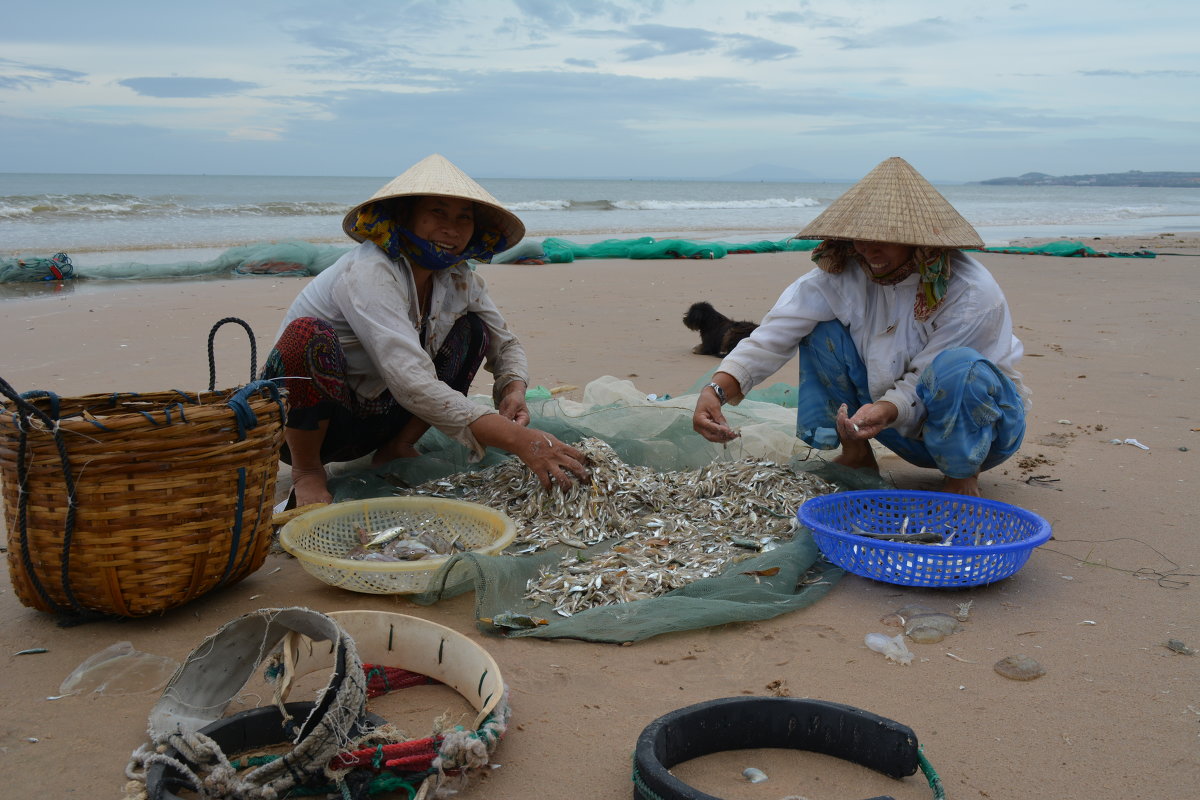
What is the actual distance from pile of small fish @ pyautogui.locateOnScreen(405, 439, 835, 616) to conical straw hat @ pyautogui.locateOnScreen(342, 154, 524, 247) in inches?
34.5

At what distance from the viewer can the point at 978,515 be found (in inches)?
118

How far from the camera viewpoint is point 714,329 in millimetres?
6125

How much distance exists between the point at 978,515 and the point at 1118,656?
0.77 metres

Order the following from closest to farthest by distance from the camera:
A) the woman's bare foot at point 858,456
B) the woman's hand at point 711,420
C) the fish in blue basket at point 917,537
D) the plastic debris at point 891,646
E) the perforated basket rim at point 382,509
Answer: the plastic debris at point 891,646 < the perforated basket rim at point 382,509 < the fish in blue basket at point 917,537 < the woman's hand at point 711,420 < the woman's bare foot at point 858,456

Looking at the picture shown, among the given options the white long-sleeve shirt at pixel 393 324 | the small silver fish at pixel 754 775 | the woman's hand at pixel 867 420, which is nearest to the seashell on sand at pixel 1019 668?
the small silver fish at pixel 754 775

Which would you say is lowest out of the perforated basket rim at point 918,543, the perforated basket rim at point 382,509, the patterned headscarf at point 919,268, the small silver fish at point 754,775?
the small silver fish at point 754,775

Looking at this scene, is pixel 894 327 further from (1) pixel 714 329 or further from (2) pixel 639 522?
(1) pixel 714 329

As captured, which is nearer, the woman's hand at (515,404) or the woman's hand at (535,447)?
the woman's hand at (535,447)

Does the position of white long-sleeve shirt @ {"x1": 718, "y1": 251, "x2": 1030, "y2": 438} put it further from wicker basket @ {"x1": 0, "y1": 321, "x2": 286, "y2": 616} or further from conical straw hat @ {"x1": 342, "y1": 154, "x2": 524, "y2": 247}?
wicker basket @ {"x1": 0, "y1": 321, "x2": 286, "y2": 616}

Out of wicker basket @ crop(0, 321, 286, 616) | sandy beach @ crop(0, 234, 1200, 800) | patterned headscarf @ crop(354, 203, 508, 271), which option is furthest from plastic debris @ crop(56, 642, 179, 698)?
patterned headscarf @ crop(354, 203, 508, 271)

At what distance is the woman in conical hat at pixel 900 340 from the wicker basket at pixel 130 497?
1.50 m

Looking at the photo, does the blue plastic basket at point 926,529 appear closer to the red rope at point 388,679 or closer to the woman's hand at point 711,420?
the woman's hand at point 711,420

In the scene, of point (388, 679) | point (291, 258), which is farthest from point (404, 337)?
point (291, 258)

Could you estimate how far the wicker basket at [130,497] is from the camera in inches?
85.0
